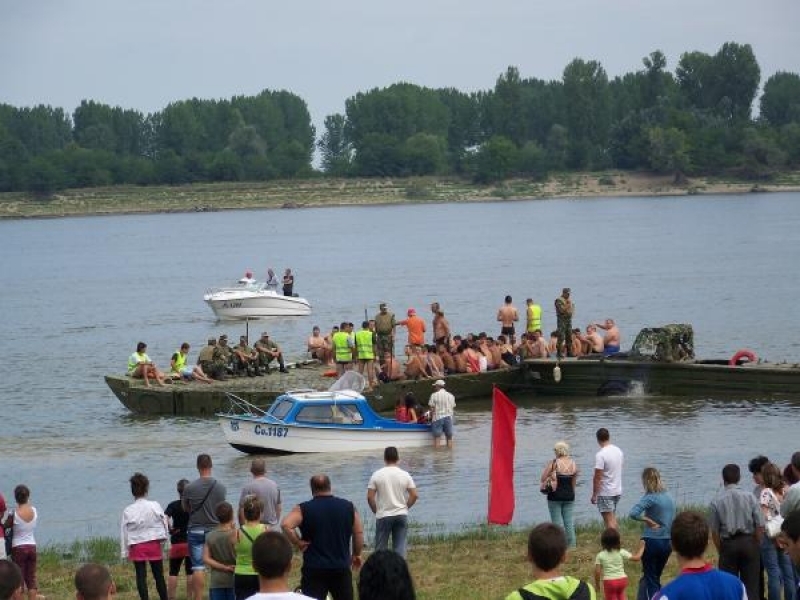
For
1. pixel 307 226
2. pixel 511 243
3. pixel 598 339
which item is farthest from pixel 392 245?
pixel 598 339

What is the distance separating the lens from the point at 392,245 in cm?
13188

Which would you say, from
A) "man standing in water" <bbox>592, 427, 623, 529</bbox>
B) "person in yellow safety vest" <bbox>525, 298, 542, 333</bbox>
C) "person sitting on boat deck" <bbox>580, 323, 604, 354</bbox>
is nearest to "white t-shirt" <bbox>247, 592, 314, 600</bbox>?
"man standing in water" <bbox>592, 427, 623, 529</bbox>

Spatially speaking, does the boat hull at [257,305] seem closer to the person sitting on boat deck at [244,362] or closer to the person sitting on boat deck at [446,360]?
the person sitting on boat deck at [244,362]

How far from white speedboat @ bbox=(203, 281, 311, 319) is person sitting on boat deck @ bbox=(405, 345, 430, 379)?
27.5 metres

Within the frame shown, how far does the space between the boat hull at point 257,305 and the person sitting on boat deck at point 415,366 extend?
27.5m

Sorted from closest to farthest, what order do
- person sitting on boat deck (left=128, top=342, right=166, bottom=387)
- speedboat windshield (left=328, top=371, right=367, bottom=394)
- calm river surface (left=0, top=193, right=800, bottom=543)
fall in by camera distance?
Result: calm river surface (left=0, top=193, right=800, bottom=543) → speedboat windshield (left=328, top=371, right=367, bottom=394) → person sitting on boat deck (left=128, top=342, right=166, bottom=387)

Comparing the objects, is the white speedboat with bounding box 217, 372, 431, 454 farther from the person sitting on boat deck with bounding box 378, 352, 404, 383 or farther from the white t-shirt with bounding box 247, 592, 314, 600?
the white t-shirt with bounding box 247, 592, 314, 600

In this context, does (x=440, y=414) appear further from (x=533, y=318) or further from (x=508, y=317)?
(x=508, y=317)

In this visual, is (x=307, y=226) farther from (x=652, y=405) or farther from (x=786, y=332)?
(x=652, y=405)

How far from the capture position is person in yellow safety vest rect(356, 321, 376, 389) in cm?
3522

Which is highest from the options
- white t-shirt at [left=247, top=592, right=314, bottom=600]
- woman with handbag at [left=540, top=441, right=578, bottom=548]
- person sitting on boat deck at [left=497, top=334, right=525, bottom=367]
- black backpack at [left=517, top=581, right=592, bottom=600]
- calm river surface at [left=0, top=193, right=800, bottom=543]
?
white t-shirt at [left=247, top=592, right=314, bottom=600]

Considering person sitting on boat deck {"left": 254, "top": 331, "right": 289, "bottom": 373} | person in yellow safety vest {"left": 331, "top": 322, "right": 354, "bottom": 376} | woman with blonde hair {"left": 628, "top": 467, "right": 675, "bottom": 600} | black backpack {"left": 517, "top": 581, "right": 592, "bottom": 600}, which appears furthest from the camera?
person sitting on boat deck {"left": 254, "top": 331, "right": 289, "bottom": 373}

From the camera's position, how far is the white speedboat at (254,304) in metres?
62.5

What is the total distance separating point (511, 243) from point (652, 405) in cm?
9258
